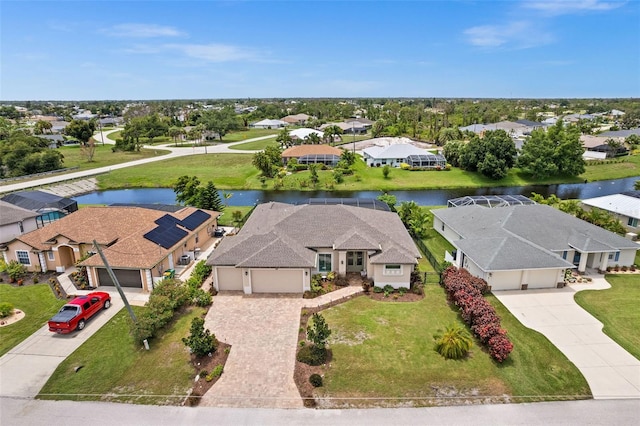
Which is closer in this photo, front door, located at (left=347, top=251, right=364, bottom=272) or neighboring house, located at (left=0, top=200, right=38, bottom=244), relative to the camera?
front door, located at (left=347, top=251, right=364, bottom=272)

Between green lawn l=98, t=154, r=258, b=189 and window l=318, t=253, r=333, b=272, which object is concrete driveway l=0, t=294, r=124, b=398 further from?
green lawn l=98, t=154, r=258, b=189

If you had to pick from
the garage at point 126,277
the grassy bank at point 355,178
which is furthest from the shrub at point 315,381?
the grassy bank at point 355,178

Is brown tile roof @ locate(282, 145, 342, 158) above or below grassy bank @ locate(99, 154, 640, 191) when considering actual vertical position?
above

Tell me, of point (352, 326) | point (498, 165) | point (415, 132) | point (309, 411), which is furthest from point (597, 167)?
point (309, 411)

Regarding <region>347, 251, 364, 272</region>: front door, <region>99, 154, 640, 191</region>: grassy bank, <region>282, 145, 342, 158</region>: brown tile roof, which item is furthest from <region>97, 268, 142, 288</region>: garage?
<region>282, 145, 342, 158</region>: brown tile roof

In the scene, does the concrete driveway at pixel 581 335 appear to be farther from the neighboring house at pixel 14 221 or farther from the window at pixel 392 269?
the neighboring house at pixel 14 221

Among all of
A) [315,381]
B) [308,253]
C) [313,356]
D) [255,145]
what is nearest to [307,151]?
[255,145]

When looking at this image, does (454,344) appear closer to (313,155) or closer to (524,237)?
(524,237)
